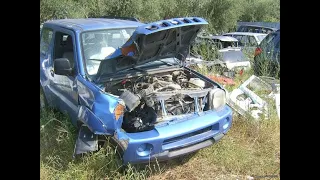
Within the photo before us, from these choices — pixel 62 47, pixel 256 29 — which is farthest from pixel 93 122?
pixel 256 29

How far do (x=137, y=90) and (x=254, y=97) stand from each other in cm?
232

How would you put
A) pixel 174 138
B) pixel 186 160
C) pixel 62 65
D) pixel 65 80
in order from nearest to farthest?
pixel 174 138
pixel 62 65
pixel 186 160
pixel 65 80

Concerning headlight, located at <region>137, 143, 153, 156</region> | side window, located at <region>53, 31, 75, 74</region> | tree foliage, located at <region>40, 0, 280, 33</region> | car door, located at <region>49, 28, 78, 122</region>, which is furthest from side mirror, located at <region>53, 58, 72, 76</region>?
tree foliage, located at <region>40, 0, 280, 33</region>

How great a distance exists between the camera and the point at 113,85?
415 centimetres

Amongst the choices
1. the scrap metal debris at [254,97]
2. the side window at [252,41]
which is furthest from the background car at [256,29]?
the scrap metal debris at [254,97]

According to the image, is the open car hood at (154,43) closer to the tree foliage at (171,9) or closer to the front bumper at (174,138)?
the front bumper at (174,138)

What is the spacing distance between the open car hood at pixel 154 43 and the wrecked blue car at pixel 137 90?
0.01 m

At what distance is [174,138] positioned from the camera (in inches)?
139

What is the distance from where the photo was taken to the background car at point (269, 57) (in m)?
6.98

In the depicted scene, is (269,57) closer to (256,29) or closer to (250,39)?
(250,39)

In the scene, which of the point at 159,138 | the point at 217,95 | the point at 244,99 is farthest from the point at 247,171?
the point at 244,99

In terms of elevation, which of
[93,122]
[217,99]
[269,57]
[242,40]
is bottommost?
[93,122]

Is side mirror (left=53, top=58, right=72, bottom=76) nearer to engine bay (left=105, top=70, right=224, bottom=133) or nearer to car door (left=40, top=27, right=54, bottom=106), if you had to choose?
engine bay (left=105, top=70, right=224, bottom=133)

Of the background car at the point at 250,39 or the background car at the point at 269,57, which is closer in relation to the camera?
the background car at the point at 269,57
